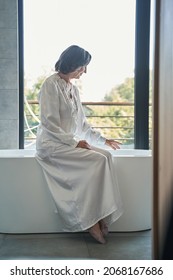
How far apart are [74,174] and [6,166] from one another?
1.73 ft

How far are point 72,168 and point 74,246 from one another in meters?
0.55

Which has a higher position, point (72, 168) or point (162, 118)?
point (162, 118)

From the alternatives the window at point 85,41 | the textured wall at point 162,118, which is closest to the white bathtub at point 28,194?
the window at point 85,41

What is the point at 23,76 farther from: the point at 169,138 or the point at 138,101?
the point at 169,138

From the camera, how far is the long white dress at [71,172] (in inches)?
89.6

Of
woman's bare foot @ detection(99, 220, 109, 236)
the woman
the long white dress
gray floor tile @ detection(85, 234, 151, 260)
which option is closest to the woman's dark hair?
the woman

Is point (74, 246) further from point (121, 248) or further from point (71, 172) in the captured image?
point (71, 172)

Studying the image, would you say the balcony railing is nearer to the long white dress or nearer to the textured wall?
the long white dress

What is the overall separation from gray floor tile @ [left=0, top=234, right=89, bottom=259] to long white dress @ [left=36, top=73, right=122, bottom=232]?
10 centimetres

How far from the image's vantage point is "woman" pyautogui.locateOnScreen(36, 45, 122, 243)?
2.28 metres

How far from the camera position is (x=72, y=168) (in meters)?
2.34

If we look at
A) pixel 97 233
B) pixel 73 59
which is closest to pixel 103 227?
pixel 97 233

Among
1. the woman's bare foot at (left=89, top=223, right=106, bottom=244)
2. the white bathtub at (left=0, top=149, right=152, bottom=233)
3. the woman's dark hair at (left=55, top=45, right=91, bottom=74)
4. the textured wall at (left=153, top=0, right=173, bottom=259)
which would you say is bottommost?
the woman's bare foot at (left=89, top=223, right=106, bottom=244)
